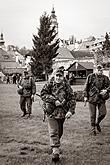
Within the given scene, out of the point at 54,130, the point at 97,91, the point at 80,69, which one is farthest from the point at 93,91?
the point at 80,69

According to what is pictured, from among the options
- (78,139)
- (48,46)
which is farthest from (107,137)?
(48,46)

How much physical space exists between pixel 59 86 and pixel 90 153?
1.54 m

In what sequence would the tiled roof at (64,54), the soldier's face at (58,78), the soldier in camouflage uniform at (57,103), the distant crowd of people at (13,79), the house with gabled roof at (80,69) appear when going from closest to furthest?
the soldier in camouflage uniform at (57,103) < the soldier's face at (58,78) < the distant crowd of people at (13,79) < the house with gabled roof at (80,69) < the tiled roof at (64,54)

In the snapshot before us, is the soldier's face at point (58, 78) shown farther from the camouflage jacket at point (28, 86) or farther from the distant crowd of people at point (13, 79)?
the distant crowd of people at point (13, 79)

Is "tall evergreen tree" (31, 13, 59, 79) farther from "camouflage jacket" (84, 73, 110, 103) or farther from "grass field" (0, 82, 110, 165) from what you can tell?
"camouflage jacket" (84, 73, 110, 103)

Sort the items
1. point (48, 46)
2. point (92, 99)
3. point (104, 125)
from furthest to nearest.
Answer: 1. point (48, 46)
2. point (104, 125)
3. point (92, 99)

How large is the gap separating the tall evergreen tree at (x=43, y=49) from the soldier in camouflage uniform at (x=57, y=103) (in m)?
46.0

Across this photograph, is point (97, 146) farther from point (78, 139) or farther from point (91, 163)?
point (91, 163)

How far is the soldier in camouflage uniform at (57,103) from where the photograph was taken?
611 cm

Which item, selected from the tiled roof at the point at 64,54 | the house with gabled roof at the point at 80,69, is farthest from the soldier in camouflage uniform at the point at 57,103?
the tiled roof at the point at 64,54

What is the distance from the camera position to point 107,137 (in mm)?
8203

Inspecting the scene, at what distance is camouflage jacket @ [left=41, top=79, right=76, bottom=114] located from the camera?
6.18 meters

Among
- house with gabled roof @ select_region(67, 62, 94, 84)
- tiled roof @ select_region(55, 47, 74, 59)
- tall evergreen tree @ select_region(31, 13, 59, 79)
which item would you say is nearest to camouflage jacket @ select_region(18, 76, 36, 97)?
tall evergreen tree @ select_region(31, 13, 59, 79)

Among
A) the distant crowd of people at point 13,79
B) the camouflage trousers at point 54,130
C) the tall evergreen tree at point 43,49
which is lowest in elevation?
the distant crowd of people at point 13,79
